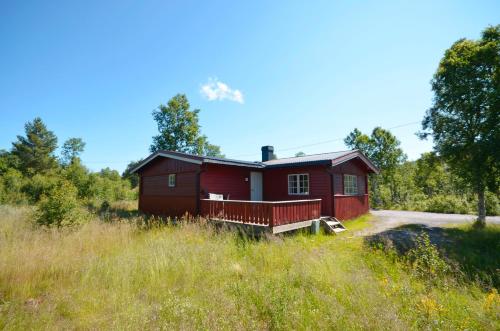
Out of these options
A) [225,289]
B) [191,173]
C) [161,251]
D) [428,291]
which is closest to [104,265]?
[161,251]

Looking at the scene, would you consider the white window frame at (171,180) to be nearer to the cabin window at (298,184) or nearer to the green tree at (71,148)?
the cabin window at (298,184)

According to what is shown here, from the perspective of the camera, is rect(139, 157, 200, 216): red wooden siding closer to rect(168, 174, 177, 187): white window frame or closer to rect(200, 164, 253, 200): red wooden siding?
rect(168, 174, 177, 187): white window frame

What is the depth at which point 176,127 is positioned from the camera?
33906 mm

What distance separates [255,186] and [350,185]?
5.46 meters

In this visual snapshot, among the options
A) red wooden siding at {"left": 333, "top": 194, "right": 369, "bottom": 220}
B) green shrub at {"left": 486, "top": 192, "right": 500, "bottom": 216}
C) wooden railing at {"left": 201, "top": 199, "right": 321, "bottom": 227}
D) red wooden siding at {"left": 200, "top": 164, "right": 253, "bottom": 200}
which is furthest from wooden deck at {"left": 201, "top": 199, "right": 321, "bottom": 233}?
green shrub at {"left": 486, "top": 192, "right": 500, "bottom": 216}

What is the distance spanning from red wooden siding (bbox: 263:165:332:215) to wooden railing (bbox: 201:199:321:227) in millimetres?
1676

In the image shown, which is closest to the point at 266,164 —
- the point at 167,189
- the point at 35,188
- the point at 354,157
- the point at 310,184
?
the point at 310,184

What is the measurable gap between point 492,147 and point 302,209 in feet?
24.3

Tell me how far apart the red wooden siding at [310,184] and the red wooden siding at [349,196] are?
0.37 meters

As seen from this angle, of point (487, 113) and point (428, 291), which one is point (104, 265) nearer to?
point (428, 291)

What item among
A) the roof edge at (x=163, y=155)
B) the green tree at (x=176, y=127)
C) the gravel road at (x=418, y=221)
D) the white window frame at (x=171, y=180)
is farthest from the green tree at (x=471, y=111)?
the green tree at (x=176, y=127)

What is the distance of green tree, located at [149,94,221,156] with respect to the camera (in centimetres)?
3356

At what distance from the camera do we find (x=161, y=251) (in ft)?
18.9

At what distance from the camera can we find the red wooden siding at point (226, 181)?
1223 centimetres
